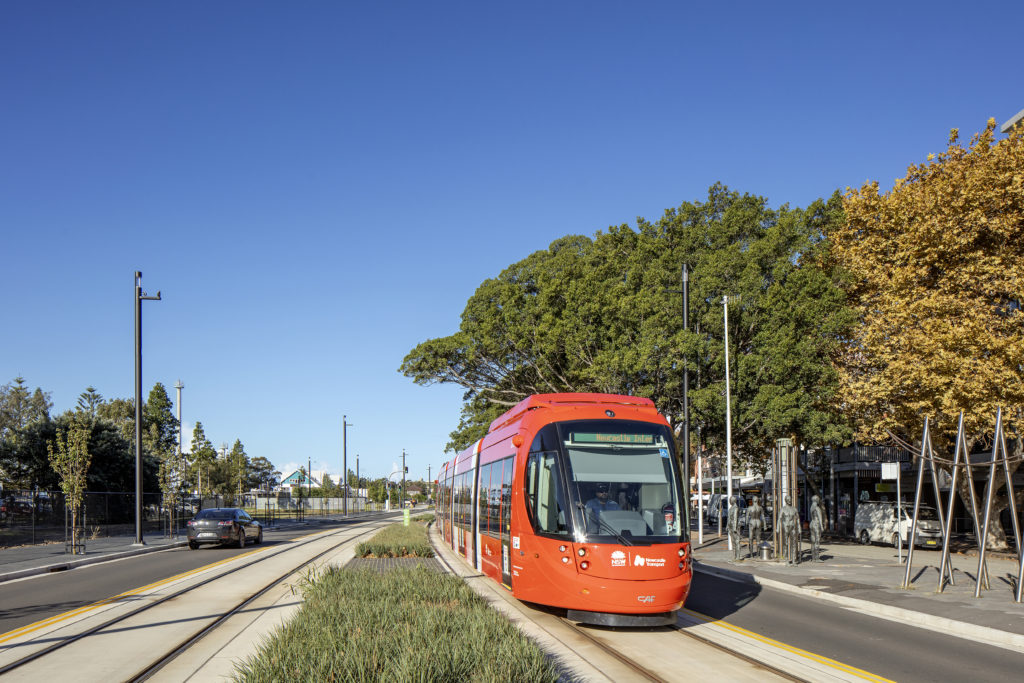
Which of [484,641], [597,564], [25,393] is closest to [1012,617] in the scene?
[597,564]

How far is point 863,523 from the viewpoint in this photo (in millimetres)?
35562

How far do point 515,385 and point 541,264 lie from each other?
5.79 m

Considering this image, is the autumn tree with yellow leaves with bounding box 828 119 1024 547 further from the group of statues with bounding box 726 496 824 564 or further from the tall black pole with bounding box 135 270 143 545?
the tall black pole with bounding box 135 270 143 545

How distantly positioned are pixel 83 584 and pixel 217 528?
508 inches

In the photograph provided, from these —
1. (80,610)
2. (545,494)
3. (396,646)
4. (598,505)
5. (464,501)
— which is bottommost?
(80,610)

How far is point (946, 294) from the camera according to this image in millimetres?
26562

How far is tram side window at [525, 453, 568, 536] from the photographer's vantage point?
12164 mm

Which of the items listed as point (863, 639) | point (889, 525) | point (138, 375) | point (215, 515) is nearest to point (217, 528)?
point (215, 515)

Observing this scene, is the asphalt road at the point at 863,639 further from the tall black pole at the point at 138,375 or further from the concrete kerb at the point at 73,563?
the tall black pole at the point at 138,375

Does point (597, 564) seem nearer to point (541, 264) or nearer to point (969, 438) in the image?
point (969, 438)

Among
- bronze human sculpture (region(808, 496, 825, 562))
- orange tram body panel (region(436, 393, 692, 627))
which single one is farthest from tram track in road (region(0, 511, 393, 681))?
bronze human sculpture (region(808, 496, 825, 562))

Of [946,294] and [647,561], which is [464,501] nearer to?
[647,561]

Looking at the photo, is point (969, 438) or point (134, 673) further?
point (969, 438)

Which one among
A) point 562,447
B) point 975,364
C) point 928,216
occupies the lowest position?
point 562,447
